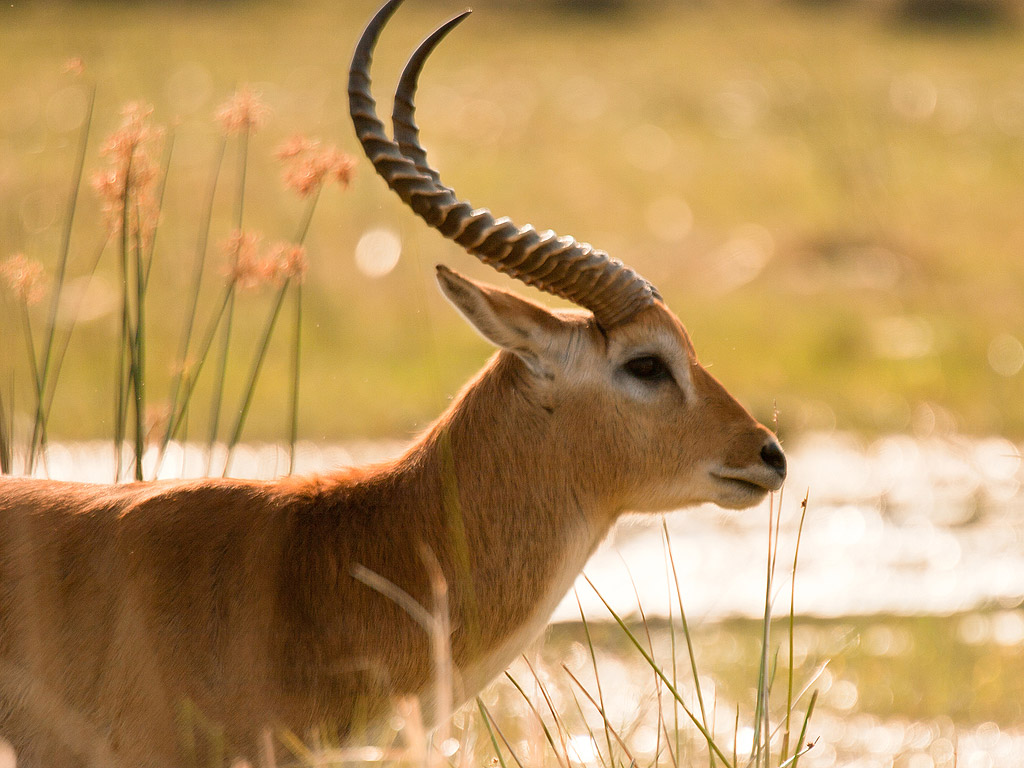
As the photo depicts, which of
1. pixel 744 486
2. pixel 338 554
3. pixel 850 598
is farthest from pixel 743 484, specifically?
pixel 850 598

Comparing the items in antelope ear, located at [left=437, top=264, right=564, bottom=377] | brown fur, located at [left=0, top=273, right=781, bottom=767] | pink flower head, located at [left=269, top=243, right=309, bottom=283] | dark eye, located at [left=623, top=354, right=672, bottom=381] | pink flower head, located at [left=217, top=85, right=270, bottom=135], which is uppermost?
pink flower head, located at [left=217, top=85, right=270, bottom=135]

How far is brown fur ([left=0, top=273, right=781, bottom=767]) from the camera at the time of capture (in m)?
3.53

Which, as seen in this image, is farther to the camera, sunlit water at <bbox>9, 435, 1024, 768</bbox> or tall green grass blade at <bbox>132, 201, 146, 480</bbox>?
sunlit water at <bbox>9, 435, 1024, 768</bbox>

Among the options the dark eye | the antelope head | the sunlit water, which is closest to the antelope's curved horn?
the antelope head

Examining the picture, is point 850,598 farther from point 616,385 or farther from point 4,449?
point 4,449

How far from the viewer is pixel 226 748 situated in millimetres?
3465

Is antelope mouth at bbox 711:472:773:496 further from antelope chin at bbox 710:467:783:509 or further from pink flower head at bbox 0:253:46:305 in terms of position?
pink flower head at bbox 0:253:46:305

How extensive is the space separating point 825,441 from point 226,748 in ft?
30.9

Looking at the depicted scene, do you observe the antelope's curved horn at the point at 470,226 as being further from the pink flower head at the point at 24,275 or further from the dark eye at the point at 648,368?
the pink flower head at the point at 24,275

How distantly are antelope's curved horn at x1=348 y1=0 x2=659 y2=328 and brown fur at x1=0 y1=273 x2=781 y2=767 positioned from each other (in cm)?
9

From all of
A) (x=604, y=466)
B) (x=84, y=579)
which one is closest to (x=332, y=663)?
(x=84, y=579)

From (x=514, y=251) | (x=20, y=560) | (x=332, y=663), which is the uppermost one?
(x=514, y=251)

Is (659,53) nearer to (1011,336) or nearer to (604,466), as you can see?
(1011,336)

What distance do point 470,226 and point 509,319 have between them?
0.29m
